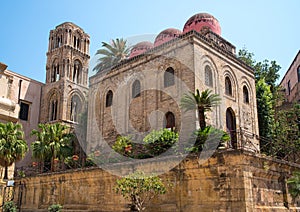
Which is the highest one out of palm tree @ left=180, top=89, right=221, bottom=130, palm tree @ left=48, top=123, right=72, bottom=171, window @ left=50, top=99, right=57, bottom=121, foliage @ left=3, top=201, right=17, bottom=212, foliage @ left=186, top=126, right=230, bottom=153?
window @ left=50, top=99, right=57, bottom=121

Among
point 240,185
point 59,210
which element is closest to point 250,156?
point 240,185

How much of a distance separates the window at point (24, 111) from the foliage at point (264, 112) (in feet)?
67.9

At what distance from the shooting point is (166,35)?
75.3ft

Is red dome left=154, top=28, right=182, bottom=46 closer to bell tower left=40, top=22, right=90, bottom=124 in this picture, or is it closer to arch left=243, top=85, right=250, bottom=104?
arch left=243, top=85, right=250, bottom=104

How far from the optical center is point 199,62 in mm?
18656

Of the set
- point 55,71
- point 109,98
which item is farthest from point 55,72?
point 109,98

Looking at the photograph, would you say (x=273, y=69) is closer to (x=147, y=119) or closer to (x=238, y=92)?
(x=238, y=92)

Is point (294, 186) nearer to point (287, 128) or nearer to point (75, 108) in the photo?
point (287, 128)

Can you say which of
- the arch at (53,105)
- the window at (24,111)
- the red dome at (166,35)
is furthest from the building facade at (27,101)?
the red dome at (166,35)

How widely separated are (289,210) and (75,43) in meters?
28.8

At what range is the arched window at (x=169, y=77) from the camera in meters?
19.4

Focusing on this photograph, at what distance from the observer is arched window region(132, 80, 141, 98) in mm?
21484

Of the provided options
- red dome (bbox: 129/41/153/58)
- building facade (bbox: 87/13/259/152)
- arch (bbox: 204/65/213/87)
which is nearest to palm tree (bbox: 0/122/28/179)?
building facade (bbox: 87/13/259/152)

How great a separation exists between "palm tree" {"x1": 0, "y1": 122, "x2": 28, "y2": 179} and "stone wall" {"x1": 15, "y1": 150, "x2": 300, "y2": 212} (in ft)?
22.1
